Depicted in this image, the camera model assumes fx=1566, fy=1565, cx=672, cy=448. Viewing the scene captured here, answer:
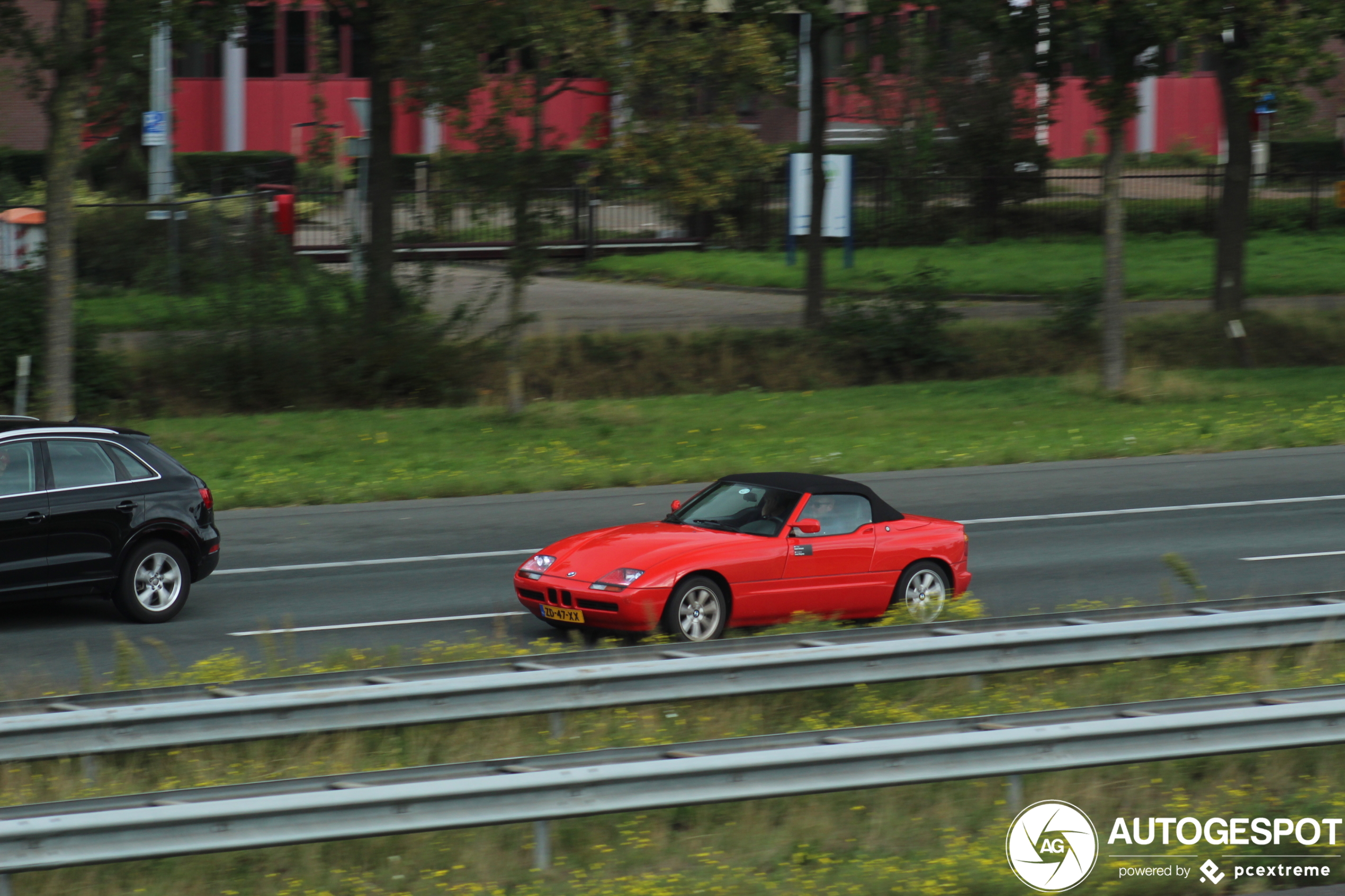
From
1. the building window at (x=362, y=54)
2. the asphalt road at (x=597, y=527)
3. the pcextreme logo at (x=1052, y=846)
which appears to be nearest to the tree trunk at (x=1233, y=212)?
the asphalt road at (x=597, y=527)

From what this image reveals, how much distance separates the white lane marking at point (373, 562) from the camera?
47.6 feet

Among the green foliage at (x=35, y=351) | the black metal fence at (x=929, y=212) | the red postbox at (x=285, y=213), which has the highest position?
the black metal fence at (x=929, y=212)

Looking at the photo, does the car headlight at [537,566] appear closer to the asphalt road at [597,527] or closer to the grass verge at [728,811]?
the asphalt road at [597,527]

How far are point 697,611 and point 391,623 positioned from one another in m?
2.62

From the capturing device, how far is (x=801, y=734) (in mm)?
6668

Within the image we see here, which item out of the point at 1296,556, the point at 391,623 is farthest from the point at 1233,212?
the point at 391,623

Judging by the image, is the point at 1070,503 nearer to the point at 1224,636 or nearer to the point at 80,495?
the point at 1224,636

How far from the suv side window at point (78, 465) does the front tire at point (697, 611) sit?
4607 mm

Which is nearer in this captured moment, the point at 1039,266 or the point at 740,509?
the point at 740,509

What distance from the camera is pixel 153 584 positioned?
12219mm

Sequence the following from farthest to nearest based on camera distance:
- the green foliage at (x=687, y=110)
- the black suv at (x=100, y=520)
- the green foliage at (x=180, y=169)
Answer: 1. the green foliage at (x=180, y=169)
2. the green foliage at (x=687, y=110)
3. the black suv at (x=100, y=520)

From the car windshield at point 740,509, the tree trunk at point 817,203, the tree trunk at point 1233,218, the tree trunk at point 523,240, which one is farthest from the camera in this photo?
the tree trunk at point 1233,218

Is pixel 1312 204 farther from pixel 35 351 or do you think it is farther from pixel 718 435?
pixel 35 351

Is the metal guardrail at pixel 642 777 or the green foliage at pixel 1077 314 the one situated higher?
the green foliage at pixel 1077 314
